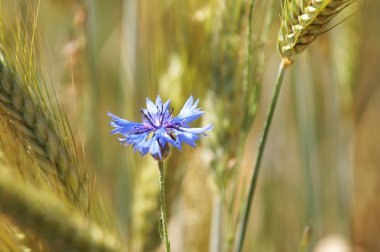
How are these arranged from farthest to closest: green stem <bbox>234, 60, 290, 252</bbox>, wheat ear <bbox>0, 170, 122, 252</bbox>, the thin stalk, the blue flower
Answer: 1. the thin stalk
2. green stem <bbox>234, 60, 290, 252</bbox>
3. the blue flower
4. wheat ear <bbox>0, 170, 122, 252</bbox>

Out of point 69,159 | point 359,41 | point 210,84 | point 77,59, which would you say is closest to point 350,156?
point 359,41

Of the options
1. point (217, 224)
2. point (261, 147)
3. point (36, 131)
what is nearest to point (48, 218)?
point (36, 131)

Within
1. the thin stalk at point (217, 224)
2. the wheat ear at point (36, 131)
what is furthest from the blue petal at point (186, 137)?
the thin stalk at point (217, 224)

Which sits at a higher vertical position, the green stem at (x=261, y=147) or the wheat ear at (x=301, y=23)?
the wheat ear at (x=301, y=23)

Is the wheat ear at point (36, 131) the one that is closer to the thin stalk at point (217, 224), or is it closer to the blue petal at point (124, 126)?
the blue petal at point (124, 126)

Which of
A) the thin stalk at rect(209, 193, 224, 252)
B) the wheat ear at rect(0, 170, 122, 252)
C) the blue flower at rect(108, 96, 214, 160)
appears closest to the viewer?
the wheat ear at rect(0, 170, 122, 252)

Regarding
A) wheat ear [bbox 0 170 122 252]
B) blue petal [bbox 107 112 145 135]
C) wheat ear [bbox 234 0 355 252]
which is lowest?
wheat ear [bbox 0 170 122 252]

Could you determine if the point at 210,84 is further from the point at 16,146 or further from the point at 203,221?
the point at 203,221

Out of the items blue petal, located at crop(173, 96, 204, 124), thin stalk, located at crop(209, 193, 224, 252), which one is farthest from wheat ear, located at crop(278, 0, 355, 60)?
thin stalk, located at crop(209, 193, 224, 252)

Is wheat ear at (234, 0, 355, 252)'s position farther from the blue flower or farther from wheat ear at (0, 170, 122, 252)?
wheat ear at (0, 170, 122, 252)
